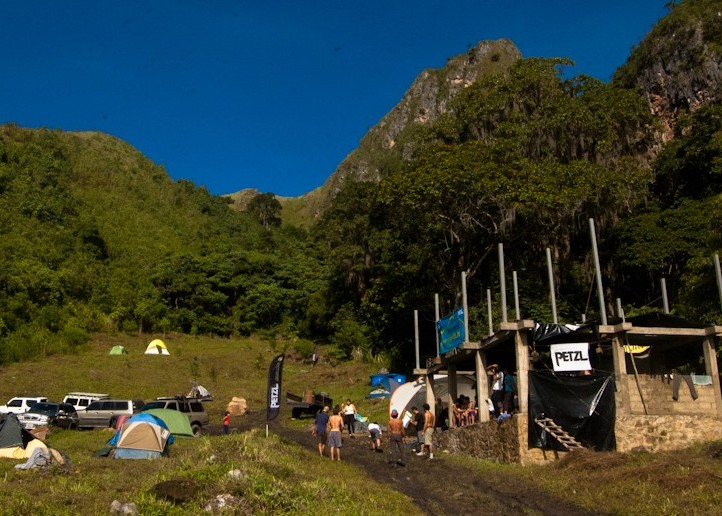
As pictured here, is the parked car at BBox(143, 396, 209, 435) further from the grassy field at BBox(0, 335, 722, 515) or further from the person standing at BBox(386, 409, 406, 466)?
the person standing at BBox(386, 409, 406, 466)

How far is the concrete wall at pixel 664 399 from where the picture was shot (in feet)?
54.6

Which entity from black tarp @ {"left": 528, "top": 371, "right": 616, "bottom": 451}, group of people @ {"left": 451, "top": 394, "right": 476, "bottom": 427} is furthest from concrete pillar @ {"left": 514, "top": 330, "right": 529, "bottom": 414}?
group of people @ {"left": 451, "top": 394, "right": 476, "bottom": 427}

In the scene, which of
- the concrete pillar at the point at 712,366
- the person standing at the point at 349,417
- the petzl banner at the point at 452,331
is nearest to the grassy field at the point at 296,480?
the concrete pillar at the point at 712,366

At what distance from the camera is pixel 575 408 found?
15500 millimetres

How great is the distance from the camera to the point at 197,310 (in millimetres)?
55219

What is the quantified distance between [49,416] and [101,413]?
70.1 inches

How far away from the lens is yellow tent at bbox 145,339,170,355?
45650 millimetres

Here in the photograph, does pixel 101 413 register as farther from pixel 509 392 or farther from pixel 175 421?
pixel 509 392

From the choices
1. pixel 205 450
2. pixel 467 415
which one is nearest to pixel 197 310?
pixel 467 415

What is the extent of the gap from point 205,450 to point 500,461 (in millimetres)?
6670

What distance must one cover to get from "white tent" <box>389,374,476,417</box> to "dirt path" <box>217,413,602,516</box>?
6784 mm

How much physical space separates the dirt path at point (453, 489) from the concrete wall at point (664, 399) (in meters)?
4.47

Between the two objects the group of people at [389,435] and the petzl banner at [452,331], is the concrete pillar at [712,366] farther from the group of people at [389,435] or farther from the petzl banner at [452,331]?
the group of people at [389,435]

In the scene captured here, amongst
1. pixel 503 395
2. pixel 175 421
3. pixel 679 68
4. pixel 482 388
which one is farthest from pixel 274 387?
pixel 679 68
